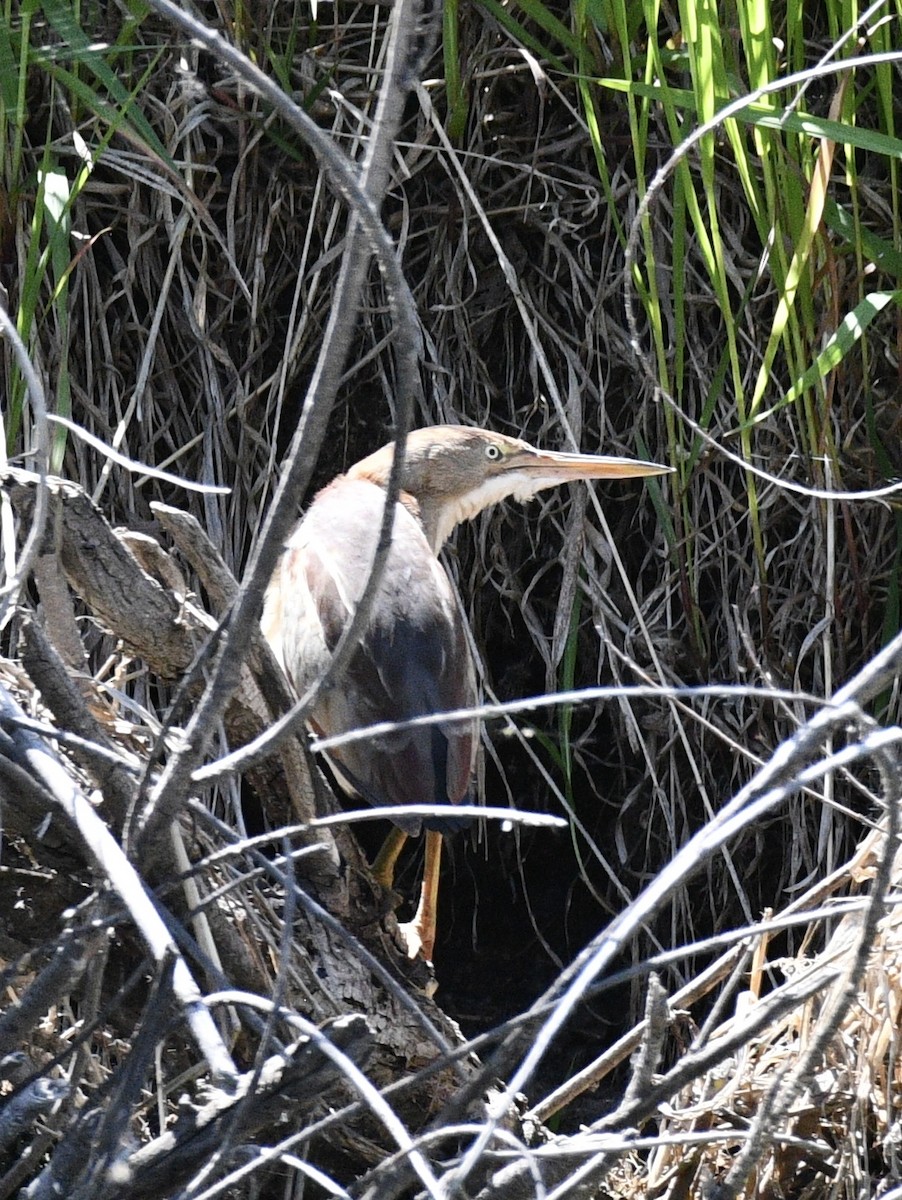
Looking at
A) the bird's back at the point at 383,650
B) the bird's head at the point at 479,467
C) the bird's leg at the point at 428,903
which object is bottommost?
the bird's leg at the point at 428,903

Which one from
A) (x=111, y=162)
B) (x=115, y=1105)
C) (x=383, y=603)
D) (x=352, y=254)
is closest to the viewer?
(x=352, y=254)

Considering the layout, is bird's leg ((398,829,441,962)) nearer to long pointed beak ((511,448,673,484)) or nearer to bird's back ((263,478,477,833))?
bird's back ((263,478,477,833))

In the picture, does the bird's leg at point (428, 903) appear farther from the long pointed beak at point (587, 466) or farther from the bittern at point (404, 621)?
the long pointed beak at point (587, 466)

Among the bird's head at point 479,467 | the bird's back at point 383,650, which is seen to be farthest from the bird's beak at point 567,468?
the bird's back at point 383,650

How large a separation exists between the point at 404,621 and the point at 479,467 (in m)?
0.51

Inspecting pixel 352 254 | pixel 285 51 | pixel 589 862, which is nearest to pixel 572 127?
pixel 285 51

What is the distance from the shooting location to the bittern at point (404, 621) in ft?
7.71

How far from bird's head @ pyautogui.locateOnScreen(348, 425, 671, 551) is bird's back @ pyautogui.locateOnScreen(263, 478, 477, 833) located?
15cm

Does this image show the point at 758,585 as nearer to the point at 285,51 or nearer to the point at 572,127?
the point at 572,127

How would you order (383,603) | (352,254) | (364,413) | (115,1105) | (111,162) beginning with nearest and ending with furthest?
(352,254)
(115,1105)
(383,603)
(111,162)
(364,413)

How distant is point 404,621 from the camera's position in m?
2.47

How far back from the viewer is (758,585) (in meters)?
2.59

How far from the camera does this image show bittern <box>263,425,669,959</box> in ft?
7.71

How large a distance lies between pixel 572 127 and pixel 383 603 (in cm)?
98
